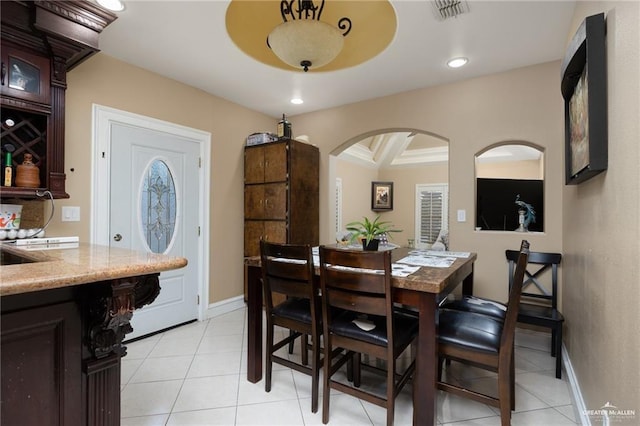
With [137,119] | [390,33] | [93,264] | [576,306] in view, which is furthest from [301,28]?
[576,306]

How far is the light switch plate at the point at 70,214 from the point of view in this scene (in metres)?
2.43

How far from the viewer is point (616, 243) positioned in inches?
48.1

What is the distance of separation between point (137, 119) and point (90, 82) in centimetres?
43

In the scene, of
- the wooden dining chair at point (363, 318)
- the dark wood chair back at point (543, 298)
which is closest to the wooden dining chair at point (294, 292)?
the wooden dining chair at point (363, 318)

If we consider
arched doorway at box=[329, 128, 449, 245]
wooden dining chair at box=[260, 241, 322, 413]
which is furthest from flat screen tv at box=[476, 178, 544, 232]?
arched doorway at box=[329, 128, 449, 245]

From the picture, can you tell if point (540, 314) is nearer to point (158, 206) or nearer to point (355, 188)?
point (158, 206)

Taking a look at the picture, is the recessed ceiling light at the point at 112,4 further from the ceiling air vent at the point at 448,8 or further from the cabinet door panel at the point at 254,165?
the ceiling air vent at the point at 448,8

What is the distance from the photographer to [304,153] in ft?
12.4

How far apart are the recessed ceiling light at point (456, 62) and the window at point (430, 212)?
14.9 ft

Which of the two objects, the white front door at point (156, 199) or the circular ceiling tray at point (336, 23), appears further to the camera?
the white front door at point (156, 199)

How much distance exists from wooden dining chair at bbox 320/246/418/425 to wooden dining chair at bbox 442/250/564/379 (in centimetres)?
53

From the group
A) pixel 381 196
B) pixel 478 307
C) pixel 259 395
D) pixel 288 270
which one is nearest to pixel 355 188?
pixel 381 196

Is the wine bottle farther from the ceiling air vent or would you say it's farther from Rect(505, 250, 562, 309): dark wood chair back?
Rect(505, 250, 562, 309): dark wood chair back

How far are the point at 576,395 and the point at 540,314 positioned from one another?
620 mm
